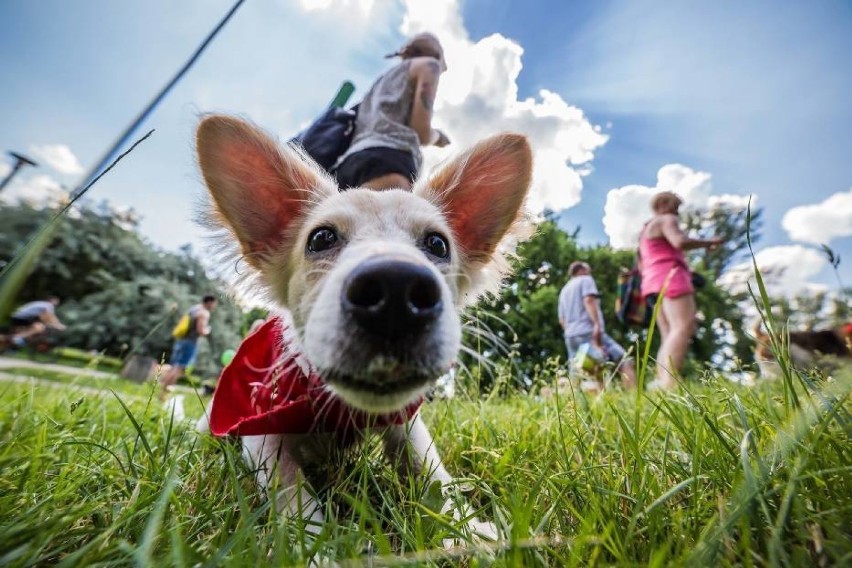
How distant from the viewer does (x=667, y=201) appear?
5.21m

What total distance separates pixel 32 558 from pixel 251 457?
971 millimetres

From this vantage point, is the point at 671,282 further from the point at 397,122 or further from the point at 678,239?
the point at 397,122

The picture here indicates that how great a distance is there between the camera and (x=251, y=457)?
5.72 ft

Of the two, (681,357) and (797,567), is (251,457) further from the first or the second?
(681,357)

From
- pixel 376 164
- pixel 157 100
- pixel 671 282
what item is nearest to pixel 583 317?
→ pixel 671 282

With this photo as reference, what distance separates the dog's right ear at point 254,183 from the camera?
2.16m

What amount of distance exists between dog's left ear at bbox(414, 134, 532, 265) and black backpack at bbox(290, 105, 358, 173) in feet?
4.81

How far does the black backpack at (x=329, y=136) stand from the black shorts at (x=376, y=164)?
0.36 meters

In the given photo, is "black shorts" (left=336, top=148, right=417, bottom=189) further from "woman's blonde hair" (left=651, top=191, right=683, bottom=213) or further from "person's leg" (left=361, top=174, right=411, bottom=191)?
"woman's blonde hair" (left=651, top=191, right=683, bottom=213)

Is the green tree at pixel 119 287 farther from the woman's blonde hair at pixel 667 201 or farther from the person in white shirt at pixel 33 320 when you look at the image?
the woman's blonde hair at pixel 667 201

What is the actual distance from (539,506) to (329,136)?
3317mm

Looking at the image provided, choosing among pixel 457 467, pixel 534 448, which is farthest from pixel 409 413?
pixel 534 448

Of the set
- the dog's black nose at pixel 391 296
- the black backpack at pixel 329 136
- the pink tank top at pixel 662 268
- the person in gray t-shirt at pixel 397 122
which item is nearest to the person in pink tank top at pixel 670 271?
the pink tank top at pixel 662 268

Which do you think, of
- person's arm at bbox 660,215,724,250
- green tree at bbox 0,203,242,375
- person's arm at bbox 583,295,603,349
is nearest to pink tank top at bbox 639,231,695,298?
person's arm at bbox 660,215,724,250
